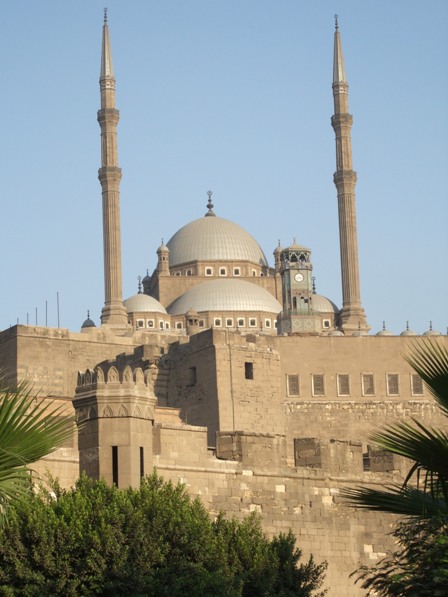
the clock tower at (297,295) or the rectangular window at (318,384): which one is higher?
the clock tower at (297,295)

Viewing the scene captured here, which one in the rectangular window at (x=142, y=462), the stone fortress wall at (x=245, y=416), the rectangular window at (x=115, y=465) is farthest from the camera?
the stone fortress wall at (x=245, y=416)

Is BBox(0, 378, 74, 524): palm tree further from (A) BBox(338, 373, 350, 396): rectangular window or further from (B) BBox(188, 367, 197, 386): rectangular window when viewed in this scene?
(A) BBox(338, 373, 350, 396): rectangular window

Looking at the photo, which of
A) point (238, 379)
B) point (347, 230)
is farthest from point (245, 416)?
point (347, 230)

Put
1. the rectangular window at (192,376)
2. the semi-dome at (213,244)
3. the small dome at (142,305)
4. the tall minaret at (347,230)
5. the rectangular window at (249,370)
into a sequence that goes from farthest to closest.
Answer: the semi-dome at (213,244) → the small dome at (142,305) → the tall minaret at (347,230) → the rectangular window at (192,376) → the rectangular window at (249,370)

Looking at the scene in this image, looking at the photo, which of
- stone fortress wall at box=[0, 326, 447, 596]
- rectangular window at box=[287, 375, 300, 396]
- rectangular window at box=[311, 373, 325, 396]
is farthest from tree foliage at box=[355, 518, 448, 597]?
rectangular window at box=[311, 373, 325, 396]

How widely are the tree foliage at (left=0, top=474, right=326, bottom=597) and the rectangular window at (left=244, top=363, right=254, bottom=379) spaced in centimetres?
2369

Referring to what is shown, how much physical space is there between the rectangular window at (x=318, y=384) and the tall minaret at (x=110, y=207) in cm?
2088

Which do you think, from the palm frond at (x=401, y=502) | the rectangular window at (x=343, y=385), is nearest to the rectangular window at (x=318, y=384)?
the rectangular window at (x=343, y=385)

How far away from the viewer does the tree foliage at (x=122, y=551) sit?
61.6 feet

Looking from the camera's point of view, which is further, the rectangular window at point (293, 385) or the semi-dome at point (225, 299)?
the semi-dome at point (225, 299)

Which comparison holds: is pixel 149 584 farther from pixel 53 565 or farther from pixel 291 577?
pixel 291 577

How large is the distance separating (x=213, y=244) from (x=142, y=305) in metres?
9.42

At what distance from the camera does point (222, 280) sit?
254ft

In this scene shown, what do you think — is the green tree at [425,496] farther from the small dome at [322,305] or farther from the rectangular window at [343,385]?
the small dome at [322,305]
